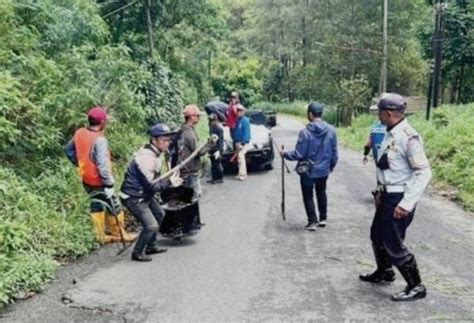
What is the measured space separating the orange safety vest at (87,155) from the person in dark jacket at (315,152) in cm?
Answer: 266

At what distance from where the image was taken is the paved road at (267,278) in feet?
17.1

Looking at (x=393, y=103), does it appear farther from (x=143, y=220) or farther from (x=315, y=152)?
(x=143, y=220)

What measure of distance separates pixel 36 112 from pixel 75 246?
270 cm

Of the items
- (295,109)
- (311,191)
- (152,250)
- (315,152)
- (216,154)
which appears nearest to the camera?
(152,250)

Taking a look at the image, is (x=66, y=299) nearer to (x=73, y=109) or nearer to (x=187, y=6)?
(x=73, y=109)

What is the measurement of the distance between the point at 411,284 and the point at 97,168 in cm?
411

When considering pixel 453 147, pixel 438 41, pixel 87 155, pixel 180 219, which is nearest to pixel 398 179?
pixel 180 219

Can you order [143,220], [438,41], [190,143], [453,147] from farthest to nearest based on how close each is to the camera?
[438,41] < [453,147] < [190,143] < [143,220]

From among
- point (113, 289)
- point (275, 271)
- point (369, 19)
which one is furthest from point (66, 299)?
point (369, 19)

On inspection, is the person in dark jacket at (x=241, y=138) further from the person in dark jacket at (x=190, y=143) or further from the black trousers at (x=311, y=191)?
the black trousers at (x=311, y=191)

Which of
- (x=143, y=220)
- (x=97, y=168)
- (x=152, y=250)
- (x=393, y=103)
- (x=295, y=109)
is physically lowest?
(x=295, y=109)

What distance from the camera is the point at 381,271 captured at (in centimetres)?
592

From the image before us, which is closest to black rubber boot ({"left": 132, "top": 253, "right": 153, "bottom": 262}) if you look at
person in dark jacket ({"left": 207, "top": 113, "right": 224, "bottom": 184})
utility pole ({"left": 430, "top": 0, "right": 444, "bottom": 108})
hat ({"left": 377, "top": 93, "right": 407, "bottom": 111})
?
hat ({"left": 377, "top": 93, "right": 407, "bottom": 111})

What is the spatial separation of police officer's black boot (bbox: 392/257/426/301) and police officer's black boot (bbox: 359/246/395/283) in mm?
325
